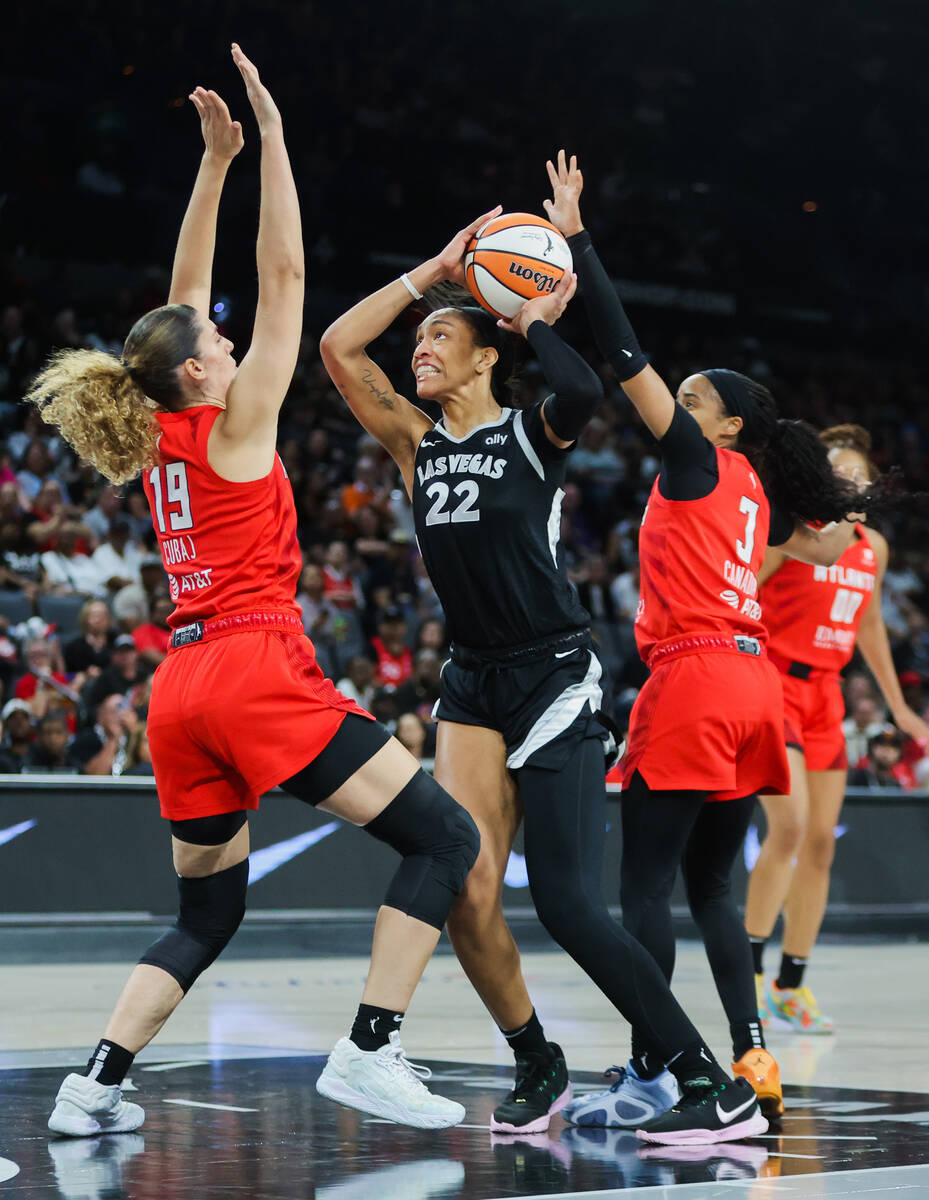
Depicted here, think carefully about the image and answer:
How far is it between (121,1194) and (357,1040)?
67 cm

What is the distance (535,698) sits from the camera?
4.36 m

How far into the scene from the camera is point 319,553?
13688 millimetres

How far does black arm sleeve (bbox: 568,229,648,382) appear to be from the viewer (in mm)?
4422

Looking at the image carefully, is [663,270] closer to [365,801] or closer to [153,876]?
[153,876]

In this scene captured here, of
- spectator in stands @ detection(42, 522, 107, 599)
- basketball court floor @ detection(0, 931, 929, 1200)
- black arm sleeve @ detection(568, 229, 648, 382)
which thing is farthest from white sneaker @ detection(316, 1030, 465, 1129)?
spectator in stands @ detection(42, 522, 107, 599)

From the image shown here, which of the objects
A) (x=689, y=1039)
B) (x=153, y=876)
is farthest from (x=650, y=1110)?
(x=153, y=876)

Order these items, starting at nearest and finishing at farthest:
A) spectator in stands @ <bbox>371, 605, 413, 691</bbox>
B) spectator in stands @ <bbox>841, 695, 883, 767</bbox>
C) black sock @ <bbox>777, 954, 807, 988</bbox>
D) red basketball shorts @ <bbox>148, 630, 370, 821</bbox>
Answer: red basketball shorts @ <bbox>148, 630, 370, 821</bbox>
black sock @ <bbox>777, 954, 807, 988</bbox>
spectator in stands @ <bbox>371, 605, 413, 691</bbox>
spectator in stands @ <bbox>841, 695, 883, 767</bbox>

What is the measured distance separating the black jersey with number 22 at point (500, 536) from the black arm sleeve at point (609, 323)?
0.26 metres

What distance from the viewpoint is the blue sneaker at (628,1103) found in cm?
455

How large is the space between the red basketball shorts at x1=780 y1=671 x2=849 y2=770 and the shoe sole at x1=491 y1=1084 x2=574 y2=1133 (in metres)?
2.77

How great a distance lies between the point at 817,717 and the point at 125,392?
3.77 metres

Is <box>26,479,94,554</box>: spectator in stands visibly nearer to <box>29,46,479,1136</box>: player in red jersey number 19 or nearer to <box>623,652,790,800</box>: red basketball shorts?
<box>29,46,479,1136</box>: player in red jersey number 19

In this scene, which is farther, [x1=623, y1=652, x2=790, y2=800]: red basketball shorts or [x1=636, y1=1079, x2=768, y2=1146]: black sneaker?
[x1=623, y1=652, x2=790, y2=800]: red basketball shorts

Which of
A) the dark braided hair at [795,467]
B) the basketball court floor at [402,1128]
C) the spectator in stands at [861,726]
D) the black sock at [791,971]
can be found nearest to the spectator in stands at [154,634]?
the basketball court floor at [402,1128]
